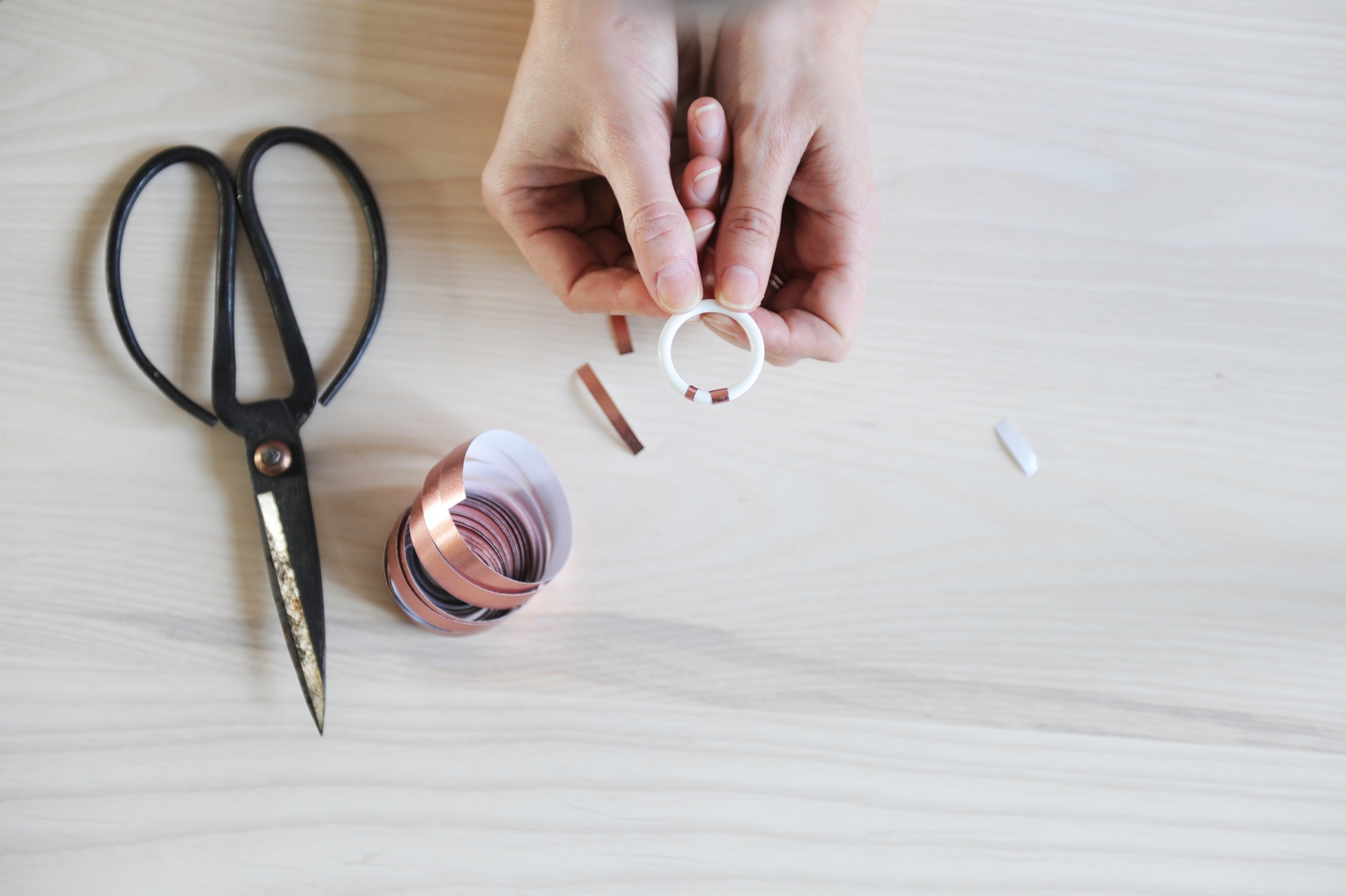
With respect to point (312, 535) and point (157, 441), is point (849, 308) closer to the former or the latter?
point (312, 535)

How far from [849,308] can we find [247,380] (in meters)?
0.51

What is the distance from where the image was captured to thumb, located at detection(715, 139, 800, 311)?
2.04ft

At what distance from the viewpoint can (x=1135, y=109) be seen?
2.72 feet

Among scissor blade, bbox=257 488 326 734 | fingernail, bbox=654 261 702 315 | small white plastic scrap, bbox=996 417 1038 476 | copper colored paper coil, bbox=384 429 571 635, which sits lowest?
scissor blade, bbox=257 488 326 734

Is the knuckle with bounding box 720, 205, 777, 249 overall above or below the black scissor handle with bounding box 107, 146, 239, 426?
above

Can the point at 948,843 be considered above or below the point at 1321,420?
below

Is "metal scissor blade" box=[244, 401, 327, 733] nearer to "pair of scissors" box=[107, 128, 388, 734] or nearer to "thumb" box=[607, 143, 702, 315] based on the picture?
"pair of scissors" box=[107, 128, 388, 734]

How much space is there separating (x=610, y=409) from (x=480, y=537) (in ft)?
0.52

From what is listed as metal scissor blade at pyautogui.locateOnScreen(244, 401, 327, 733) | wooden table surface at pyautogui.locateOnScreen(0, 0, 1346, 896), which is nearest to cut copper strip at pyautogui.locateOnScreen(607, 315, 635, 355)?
wooden table surface at pyautogui.locateOnScreen(0, 0, 1346, 896)

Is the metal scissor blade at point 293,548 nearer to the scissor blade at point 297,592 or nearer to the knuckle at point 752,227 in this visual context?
the scissor blade at point 297,592

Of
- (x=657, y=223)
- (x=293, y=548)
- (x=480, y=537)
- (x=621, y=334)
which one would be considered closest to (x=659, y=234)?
(x=657, y=223)

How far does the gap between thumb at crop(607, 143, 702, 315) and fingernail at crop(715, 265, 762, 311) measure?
2cm

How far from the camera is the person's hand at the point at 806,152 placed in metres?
0.68

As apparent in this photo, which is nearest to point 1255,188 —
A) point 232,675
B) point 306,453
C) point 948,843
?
point 948,843
